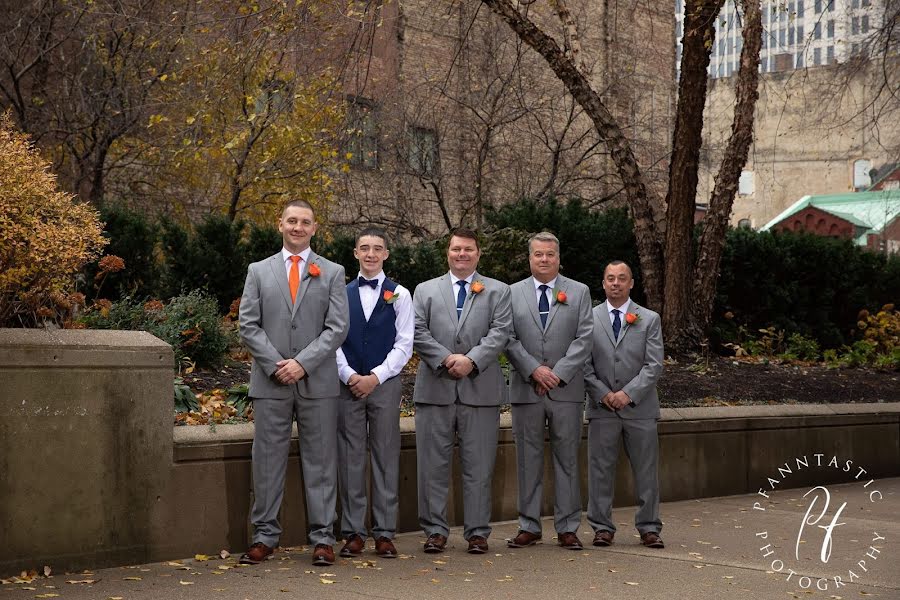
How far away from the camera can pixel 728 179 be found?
595 inches

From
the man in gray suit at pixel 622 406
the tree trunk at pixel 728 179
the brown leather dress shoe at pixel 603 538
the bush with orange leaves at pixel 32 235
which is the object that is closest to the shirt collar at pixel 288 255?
the bush with orange leaves at pixel 32 235

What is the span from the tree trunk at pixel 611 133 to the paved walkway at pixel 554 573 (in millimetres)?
6231

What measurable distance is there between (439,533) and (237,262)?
24.7ft

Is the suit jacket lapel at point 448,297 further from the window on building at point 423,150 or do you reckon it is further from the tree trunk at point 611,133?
the window on building at point 423,150

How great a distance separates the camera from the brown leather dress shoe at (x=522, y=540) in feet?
27.1

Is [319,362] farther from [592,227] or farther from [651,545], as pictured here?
[592,227]

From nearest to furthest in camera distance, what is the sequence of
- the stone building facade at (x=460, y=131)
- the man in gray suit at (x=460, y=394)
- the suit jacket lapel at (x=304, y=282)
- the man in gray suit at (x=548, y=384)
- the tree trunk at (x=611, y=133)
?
the suit jacket lapel at (x=304, y=282), the man in gray suit at (x=460, y=394), the man in gray suit at (x=548, y=384), the tree trunk at (x=611, y=133), the stone building facade at (x=460, y=131)

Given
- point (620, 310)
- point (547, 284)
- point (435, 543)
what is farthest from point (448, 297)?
point (435, 543)

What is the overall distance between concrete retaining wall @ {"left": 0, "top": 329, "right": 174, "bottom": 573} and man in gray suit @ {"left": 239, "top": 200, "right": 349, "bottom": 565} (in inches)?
23.1

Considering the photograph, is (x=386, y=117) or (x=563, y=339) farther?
(x=386, y=117)

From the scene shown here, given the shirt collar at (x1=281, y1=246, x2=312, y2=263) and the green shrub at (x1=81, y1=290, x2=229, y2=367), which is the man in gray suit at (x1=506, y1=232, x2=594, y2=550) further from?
the green shrub at (x1=81, y1=290, x2=229, y2=367)

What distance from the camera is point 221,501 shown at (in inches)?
305

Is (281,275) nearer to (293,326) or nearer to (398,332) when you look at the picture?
Answer: (293,326)

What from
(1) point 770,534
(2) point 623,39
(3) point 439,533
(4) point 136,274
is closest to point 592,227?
(4) point 136,274
